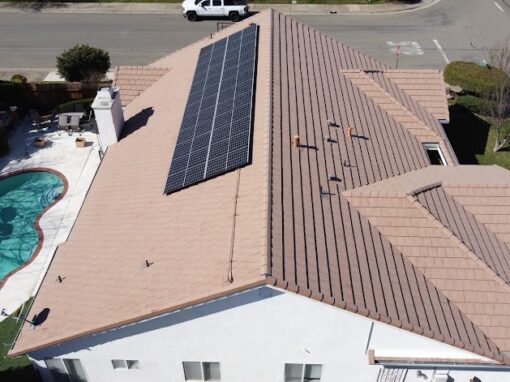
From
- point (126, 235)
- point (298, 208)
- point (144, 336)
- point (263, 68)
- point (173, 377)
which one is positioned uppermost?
point (263, 68)

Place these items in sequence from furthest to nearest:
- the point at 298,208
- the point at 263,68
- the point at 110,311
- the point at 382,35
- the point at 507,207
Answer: the point at 382,35
the point at 263,68
the point at 507,207
the point at 298,208
the point at 110,311

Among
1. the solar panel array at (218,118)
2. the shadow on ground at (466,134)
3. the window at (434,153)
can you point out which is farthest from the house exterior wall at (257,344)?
the shadow on ground at (466,134)

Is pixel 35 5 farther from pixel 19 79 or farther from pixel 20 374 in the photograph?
pixel 20 374

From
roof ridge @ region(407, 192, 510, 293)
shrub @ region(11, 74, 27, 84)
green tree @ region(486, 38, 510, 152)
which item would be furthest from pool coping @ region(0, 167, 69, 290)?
green tree @ region(486, 38, 510, 152)

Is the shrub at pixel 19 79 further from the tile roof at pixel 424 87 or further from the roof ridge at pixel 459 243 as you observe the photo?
the roof ridge at pixel 459 243

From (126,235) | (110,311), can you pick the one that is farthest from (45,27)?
(110,311)

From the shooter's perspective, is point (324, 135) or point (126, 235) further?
point (324, 135)

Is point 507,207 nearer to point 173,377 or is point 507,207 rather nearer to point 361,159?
point 361,159
